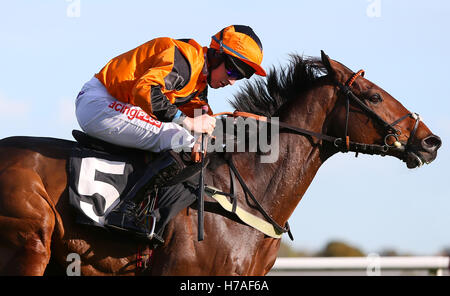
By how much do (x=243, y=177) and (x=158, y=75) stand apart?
0.92m

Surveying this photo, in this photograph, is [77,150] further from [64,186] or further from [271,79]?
Result: [271,79]

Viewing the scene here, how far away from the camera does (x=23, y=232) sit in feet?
13.6

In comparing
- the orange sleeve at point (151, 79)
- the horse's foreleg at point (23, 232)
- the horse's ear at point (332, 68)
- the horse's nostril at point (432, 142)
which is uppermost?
the horse's ear at point (332, 68)

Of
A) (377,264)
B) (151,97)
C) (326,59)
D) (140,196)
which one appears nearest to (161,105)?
(151,97)

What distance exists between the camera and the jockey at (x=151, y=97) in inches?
168

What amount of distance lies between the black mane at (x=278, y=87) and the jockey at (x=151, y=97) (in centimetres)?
45

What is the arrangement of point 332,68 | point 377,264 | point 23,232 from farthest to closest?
point 377,264, point 332,68, point 23,232

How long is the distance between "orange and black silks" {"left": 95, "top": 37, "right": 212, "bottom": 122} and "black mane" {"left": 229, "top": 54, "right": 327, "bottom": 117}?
0.52m

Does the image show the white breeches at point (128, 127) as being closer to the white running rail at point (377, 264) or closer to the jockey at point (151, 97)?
the jockey at point (151, 97)

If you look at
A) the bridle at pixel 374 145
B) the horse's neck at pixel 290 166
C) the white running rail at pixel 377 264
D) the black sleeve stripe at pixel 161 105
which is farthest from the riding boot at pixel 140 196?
the white running rail at pixel 377 264

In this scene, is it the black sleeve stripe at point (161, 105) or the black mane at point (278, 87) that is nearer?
the black sleeve stripe at point (161, 105)

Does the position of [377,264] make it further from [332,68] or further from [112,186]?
[112,186]

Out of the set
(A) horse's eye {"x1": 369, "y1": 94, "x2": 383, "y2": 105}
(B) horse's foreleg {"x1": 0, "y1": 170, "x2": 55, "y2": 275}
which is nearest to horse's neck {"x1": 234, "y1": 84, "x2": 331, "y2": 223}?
(A) horse's eye {"x1": 369, "y1": 94, "x2": 383, "y2": 105}
